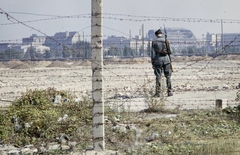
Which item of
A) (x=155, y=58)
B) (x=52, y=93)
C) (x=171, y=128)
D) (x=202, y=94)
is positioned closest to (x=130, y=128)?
(x=171, y=128)

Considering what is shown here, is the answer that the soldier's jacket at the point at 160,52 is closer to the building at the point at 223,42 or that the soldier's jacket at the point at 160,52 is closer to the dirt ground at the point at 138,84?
the dirt ground at the point at 138,84

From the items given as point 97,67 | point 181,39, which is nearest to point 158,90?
point 97,67

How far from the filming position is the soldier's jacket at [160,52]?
17.6m

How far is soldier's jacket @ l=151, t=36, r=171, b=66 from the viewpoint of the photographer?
17.6 meters

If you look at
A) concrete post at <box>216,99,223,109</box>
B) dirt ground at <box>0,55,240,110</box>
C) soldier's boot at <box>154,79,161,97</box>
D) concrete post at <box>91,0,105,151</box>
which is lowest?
dirt ground at <box>0,55,240,110</box>

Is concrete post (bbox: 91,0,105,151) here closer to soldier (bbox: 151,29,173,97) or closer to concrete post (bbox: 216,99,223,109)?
concrete post (bbox: 216,99,223,109)

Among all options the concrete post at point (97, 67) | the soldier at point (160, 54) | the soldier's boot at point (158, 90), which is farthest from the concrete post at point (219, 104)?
the concrete post at point (97, 67)

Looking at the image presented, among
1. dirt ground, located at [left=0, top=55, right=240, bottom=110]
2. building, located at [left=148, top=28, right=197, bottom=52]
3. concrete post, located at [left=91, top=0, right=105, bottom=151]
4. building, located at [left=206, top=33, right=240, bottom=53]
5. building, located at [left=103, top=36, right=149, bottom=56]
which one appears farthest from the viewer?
dirt ground, located at [left=0, top=55, right=240, bottom=110]

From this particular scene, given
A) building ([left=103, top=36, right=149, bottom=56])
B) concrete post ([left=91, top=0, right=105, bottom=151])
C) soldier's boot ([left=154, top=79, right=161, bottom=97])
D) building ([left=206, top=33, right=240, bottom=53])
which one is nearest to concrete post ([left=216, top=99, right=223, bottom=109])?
building ([left=206, top=33, right=240, bottom=53])

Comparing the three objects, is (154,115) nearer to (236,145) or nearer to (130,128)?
(130,128)

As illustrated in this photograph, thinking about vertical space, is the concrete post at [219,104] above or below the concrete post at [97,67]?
below

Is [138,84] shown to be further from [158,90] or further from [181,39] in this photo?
[158,90]

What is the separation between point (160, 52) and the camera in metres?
17.6

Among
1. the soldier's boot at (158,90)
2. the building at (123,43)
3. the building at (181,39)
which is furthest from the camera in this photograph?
the soldier's boot at (158,90)
